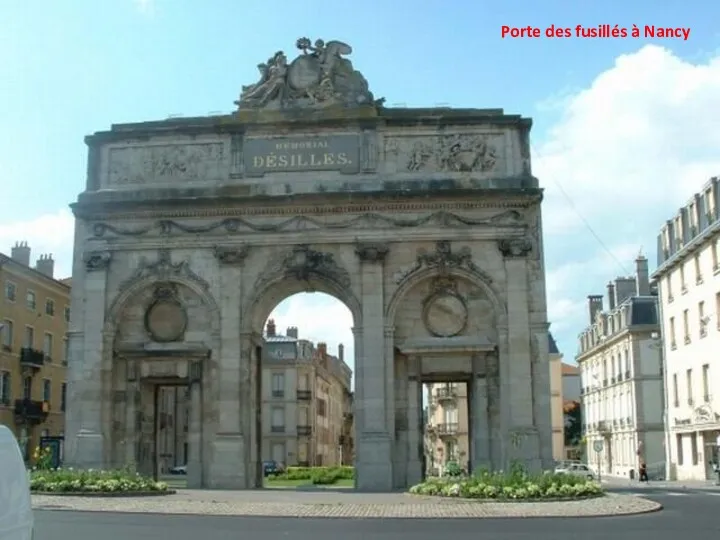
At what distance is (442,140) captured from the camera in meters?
31.1

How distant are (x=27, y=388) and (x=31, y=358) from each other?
1.64m

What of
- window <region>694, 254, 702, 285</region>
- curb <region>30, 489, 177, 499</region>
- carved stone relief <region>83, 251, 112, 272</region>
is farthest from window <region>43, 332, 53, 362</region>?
window <region>694, 254, 702, 285</region>

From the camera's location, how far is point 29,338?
48094 mm

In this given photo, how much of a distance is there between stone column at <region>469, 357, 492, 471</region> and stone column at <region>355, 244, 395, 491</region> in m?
2.64

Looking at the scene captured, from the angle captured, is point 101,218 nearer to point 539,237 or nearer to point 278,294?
point 278,294

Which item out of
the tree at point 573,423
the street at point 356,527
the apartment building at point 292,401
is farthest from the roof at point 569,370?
the street at point 356,527

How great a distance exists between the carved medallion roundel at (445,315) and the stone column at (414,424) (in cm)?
120

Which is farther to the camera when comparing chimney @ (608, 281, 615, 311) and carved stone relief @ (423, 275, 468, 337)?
chimney @ (608, 281, 615, 311)

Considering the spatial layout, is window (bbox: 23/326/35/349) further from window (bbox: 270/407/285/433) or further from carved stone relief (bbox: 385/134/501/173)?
→ window (bbox: 270/407/285/433)

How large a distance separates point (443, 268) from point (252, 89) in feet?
29.8

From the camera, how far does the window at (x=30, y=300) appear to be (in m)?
47.9

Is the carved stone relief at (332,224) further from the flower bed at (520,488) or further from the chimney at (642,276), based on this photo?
the chimney at (642,276)

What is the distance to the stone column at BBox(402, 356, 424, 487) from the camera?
29.0 m

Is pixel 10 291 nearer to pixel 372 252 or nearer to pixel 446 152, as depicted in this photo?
pixel 372 252
